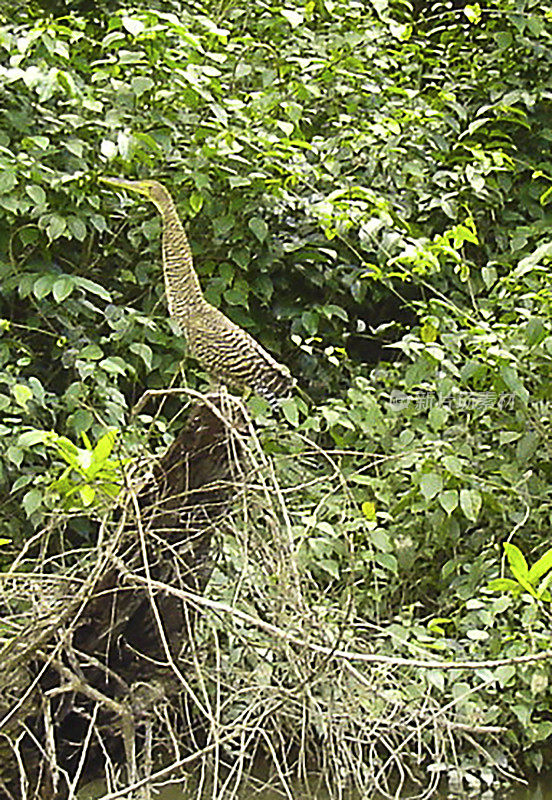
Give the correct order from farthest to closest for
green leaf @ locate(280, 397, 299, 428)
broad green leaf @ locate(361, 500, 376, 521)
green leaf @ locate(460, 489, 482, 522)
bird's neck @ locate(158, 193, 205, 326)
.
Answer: green leaf @ locate(280, 397, 299, 428) < green leaf @ locate(460, 489, 482, 522) < broad green leaf @ locate(361, 500, 376, 521) < bird's neck @ locate(158, 193, 205, 326)

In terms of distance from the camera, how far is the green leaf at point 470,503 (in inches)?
140

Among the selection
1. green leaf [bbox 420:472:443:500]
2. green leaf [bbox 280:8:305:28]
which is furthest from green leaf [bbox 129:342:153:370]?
green leaf [bbox 280:8:305:28]

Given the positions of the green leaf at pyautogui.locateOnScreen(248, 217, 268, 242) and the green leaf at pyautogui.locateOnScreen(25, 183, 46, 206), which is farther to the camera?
the green leaf at pyautogui.locateOnScreen(248, 217, 268, 242)

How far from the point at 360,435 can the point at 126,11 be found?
4.34 feet

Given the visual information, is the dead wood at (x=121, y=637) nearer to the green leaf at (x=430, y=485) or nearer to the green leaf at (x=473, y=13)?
the green leaf at (x=430, y=485)

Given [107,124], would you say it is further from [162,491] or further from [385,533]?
[162,491]

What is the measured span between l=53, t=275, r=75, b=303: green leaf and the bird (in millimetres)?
565

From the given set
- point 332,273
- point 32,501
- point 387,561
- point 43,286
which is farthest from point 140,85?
point 387,561

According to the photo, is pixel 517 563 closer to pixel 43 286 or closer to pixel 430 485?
pixel 430 485

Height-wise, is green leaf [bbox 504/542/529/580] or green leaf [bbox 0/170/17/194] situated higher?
green leaf [bbox 504/542/529/580]

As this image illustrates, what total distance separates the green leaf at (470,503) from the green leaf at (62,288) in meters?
1.08

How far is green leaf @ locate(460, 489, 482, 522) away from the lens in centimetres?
357

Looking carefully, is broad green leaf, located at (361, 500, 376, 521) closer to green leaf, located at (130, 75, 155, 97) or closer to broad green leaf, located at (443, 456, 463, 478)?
broad green leaf, located at (443, 456, 463, 478)

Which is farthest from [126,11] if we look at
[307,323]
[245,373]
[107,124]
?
[245,373]
